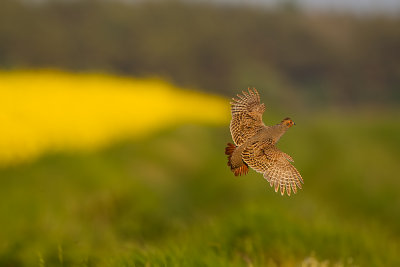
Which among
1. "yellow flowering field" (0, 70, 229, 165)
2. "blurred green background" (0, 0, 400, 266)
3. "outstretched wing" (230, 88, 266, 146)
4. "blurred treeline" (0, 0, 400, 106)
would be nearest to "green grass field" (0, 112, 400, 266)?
"blurred green background" (0, 0, 400, 266)

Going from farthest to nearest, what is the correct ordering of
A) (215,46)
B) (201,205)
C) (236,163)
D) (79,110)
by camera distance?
(215,46) → (79,110) → (201,205) → (236,163)

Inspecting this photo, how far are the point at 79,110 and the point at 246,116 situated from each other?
37.4 ft

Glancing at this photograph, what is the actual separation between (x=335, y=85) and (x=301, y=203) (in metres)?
18.4

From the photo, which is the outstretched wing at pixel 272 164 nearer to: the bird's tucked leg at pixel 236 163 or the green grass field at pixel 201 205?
the bird's tucked leg at pixel 236 163

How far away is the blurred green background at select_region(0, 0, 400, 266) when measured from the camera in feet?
13.1

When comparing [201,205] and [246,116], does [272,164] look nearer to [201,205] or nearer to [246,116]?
[246,116]

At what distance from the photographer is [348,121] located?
1554 cm

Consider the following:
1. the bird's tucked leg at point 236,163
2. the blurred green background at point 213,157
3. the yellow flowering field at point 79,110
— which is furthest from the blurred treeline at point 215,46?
the bird's tucked leg at point 236,163

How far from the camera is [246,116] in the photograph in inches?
39.9

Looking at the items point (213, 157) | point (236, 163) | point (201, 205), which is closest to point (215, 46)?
point (213, 157)

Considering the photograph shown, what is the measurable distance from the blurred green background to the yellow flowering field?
509 millimetres

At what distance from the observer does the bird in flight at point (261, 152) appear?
2.97 feet

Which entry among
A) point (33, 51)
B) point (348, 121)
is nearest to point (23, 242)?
point (348, 121)

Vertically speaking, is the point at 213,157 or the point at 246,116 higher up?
the point at 213,157
